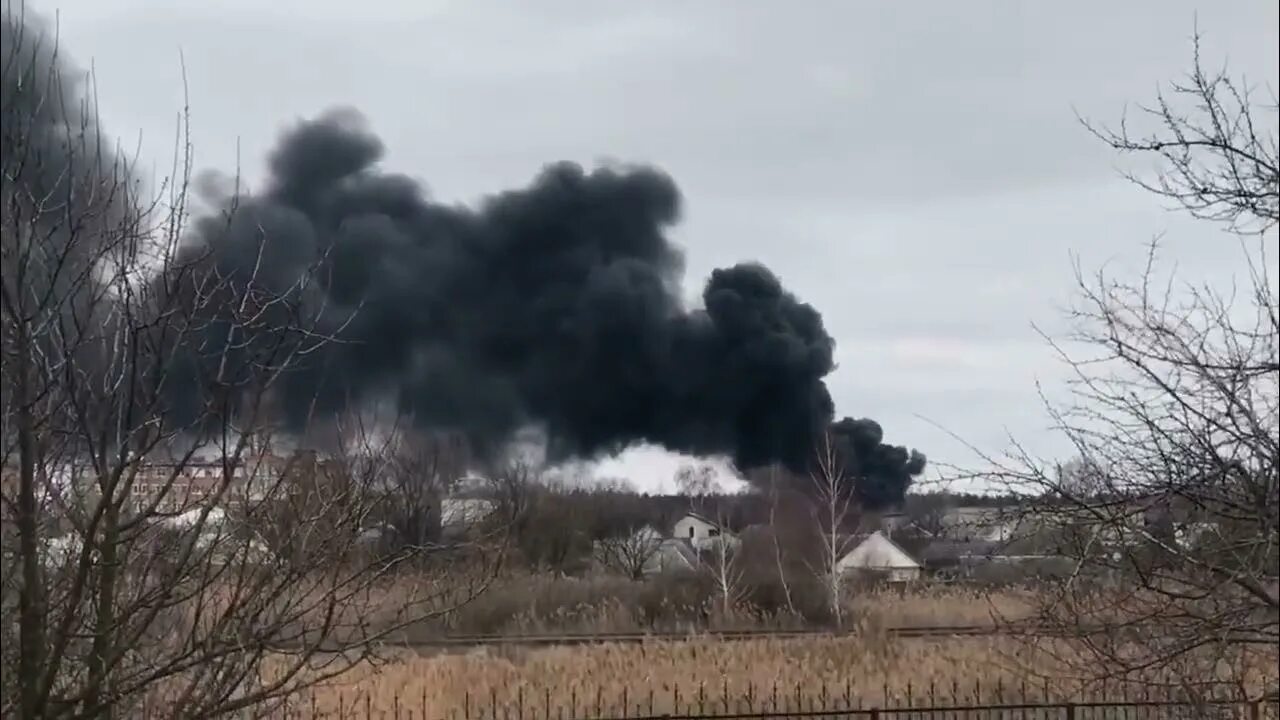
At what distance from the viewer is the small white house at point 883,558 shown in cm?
3412

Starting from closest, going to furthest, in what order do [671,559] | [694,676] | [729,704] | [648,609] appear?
[729,704], [694,676], [648,609], [671,559]

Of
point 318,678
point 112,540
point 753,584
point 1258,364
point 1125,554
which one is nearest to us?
point 112,540

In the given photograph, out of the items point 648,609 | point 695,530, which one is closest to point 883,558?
point 695,530

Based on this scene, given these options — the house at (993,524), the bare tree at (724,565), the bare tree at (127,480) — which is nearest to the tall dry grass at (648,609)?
the bare tree at (724,565)

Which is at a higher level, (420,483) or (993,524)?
(420,483)

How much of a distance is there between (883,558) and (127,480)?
115 ft

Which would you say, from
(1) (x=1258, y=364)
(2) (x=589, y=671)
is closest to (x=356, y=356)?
(2) (x=589, y=671)

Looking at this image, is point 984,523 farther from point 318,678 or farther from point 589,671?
point 589,671

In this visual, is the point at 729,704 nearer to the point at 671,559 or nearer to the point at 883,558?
the point at 671,559

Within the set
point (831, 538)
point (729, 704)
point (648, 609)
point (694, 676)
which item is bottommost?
point (729, 704)

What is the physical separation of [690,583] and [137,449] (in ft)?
70.7

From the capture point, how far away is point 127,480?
452 cm

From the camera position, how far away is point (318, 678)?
4.98m

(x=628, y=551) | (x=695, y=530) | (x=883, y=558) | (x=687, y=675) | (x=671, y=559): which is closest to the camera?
(x=687, y=675)
